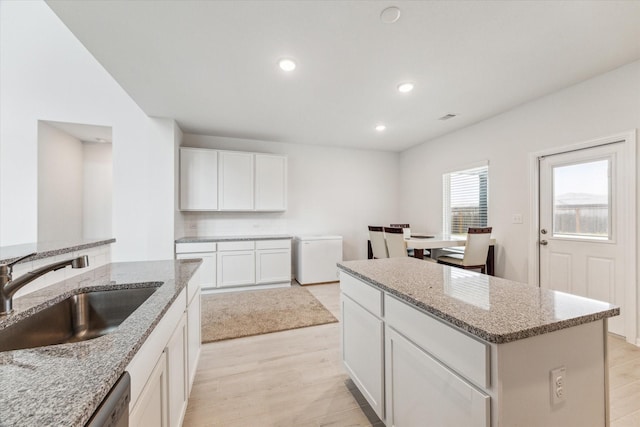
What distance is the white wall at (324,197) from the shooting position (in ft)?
15.1

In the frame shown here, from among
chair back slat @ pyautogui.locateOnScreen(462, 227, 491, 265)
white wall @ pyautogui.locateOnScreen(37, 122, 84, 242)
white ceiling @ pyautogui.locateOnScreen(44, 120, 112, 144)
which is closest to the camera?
chair back slat @ pyautogui.locateOnScreen(462, 227, 491, 265)

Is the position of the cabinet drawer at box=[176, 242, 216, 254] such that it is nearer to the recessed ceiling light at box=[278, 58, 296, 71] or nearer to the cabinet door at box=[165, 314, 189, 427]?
the cabinet door at box=[165, 314, 189, 427]

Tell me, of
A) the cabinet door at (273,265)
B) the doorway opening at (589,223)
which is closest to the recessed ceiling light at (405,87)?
the doorway opening at (589,223)

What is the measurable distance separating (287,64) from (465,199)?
343 cm

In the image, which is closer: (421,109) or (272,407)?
(272,407)

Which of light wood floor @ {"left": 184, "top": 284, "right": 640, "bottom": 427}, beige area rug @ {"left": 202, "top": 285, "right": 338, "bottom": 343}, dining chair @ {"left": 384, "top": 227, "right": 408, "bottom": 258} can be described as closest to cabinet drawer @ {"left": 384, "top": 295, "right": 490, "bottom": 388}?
light wood floor @ {"left": 184, "top": 284, "right": 640, "bottom": 427}

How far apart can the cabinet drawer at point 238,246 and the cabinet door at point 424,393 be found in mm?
3194

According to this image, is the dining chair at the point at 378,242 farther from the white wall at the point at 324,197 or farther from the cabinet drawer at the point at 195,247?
the cabinet drawer at the point at 195,247

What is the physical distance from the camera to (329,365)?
2.13 meters

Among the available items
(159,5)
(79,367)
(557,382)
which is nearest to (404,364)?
(557,382)

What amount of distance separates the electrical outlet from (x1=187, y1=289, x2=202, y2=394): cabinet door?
5.91 feet

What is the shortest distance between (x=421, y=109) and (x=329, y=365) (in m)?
3.20

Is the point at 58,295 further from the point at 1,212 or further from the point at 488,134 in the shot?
the point at 488,134

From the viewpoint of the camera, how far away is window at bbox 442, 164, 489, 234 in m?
3.93
